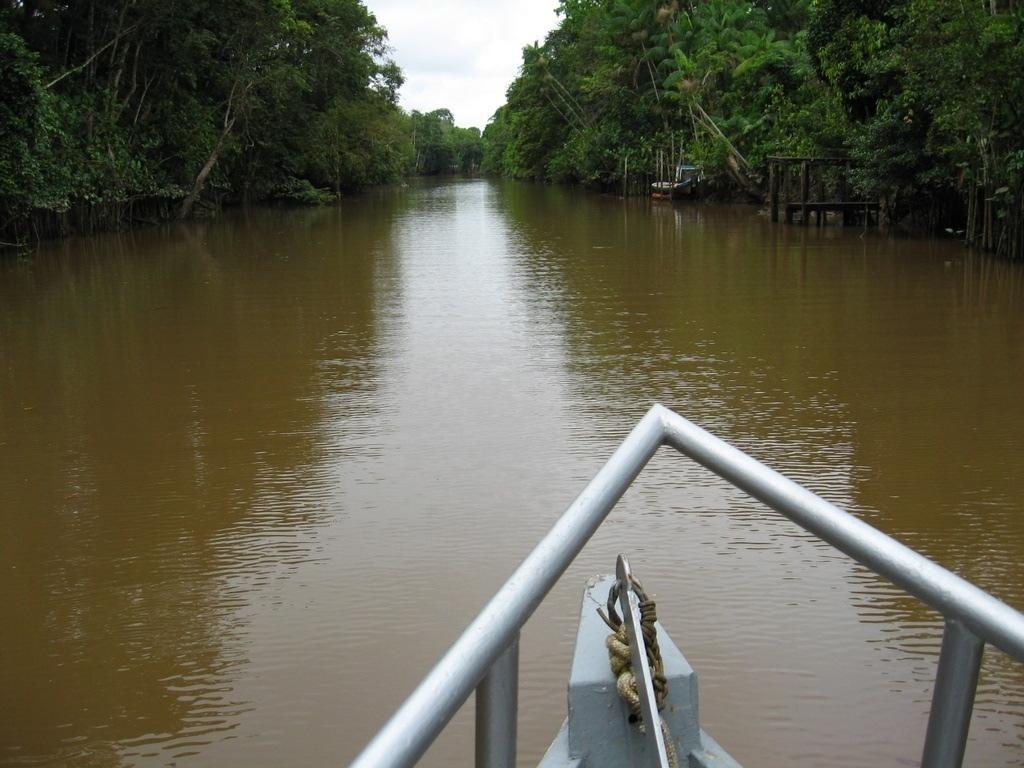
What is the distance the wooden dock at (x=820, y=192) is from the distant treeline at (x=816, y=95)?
441 millimetres

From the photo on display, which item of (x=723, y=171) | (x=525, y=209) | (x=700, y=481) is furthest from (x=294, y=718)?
(x=525, y=209)

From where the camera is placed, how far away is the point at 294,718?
3.79 m

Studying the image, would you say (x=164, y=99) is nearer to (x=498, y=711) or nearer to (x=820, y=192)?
(x=820, y=192)

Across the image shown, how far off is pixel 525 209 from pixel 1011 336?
27.0 metres

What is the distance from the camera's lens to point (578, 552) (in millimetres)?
1494

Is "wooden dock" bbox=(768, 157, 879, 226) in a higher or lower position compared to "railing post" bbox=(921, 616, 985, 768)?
higher

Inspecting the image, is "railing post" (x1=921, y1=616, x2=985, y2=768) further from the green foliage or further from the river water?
the green foliage

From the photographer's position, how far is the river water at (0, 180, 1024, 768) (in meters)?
3.82

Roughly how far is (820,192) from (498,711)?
24.0 m

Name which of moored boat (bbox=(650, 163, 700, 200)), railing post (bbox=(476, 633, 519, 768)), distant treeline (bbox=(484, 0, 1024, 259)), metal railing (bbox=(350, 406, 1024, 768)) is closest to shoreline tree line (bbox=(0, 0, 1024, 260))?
distant treeline (bbox=(484, 0, 1024, 259))

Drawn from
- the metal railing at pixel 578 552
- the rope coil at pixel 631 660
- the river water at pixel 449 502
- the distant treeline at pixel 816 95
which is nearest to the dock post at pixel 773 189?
the distant treeline at pixel 816 95

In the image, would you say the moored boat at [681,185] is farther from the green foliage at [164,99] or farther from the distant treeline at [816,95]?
the green foliage at [164,99]

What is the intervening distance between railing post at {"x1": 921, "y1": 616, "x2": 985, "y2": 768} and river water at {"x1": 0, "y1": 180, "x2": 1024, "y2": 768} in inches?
78.6

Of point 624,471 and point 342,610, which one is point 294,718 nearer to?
point 342,610
